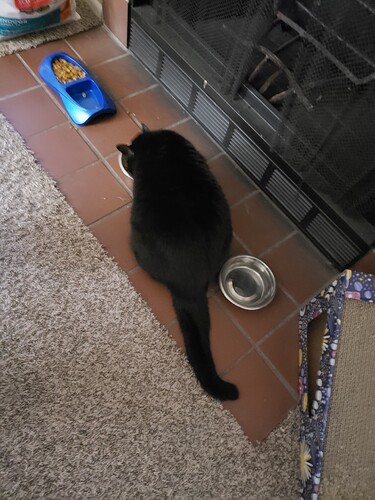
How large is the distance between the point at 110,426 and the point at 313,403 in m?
0.56

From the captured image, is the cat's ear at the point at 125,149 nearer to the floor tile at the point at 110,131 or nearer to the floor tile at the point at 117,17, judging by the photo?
the floor tile at the point at 110,131

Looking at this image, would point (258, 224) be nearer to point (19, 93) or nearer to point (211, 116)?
point (211, 116)

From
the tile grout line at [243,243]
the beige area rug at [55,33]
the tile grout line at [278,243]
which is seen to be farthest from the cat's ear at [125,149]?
the beige area rug at [55,33]

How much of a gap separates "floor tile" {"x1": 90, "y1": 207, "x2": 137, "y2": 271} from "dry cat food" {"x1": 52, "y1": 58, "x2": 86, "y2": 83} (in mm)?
639

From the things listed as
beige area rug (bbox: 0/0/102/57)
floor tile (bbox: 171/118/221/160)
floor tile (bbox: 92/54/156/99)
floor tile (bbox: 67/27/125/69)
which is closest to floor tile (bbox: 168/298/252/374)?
floor tile (bbox: 171/118/221/160)

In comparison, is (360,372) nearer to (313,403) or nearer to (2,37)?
(313,403)

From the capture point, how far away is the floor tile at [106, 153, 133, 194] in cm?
144

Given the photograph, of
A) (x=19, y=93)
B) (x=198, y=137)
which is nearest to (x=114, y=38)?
(x=19, y=93)

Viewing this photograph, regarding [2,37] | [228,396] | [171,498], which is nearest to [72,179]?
[2,37]

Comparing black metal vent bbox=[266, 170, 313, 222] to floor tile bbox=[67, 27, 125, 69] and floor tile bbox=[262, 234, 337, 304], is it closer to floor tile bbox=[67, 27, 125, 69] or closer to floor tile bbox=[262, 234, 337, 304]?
floor tile bbox=[262, 234, 337, 304]

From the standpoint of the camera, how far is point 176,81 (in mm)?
1610

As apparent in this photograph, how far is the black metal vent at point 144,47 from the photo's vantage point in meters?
1.62

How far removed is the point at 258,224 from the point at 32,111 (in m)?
1.01

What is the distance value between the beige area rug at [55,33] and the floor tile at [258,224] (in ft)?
3.77
